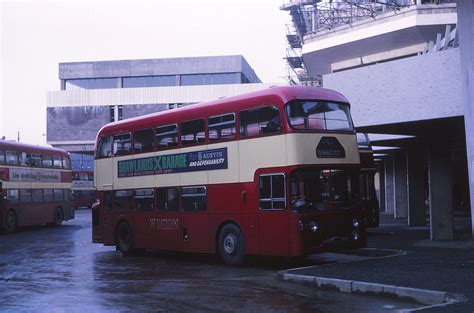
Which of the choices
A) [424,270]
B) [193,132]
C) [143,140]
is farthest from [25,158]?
[424,270]

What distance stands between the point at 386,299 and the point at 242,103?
5.92 m

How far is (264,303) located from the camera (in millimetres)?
9117

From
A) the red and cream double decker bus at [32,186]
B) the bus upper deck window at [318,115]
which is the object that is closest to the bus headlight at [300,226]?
the bus upper deck window at [318,115]

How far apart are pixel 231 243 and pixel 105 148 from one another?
625cm

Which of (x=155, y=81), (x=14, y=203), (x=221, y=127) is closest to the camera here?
(x=221, y=127)

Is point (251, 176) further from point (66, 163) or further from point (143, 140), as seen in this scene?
point (66, 163)

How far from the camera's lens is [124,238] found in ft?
57.2

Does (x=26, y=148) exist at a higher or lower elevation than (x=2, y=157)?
higher

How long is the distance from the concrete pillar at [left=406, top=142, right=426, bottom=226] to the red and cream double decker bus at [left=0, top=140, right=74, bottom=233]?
694 inches

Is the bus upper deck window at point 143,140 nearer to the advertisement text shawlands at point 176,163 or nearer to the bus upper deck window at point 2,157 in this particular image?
the advertisement text shawlands at point 176,163

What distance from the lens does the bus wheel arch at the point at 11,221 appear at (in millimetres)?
26719

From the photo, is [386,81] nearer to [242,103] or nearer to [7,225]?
[242,103]

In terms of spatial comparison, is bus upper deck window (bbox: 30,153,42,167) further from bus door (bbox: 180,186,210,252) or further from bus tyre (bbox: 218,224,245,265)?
bus tyre (bbox: 218,224,245,265)

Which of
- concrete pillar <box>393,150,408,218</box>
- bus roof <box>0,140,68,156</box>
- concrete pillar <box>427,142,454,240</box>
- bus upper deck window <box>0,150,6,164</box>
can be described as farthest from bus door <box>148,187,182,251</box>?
concrete pillar <box>393,150,408,218</box>
